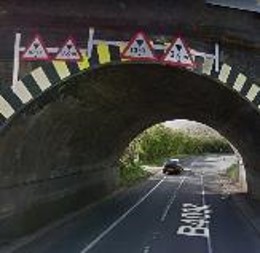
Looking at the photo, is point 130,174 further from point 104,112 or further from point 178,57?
point 178,57

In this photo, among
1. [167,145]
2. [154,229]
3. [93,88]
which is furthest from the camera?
[167,145]

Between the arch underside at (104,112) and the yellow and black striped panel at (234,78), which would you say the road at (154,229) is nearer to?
the arch underside at (104,112)

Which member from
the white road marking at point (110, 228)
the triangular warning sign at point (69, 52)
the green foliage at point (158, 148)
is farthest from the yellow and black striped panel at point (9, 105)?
the green foliage at point (158, 148)

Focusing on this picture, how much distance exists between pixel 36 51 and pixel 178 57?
Result: 11.0 feet

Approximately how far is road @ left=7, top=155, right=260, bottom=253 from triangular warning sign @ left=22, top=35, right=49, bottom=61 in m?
4.95

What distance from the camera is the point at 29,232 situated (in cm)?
2388

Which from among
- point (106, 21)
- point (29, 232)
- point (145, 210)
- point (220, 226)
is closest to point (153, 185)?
point (145, 210)

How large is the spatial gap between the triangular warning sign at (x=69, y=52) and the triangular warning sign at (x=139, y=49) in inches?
42.4

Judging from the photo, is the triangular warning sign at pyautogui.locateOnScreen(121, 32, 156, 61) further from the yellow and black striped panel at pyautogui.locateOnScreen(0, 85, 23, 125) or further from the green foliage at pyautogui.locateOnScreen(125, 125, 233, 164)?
the green foliage at pyautogui.locateOnScreen(125, 125, 233, 164)

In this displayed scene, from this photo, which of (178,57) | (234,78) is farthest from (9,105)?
(234,78)

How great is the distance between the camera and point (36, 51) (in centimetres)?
1895

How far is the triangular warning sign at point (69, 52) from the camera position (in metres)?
18.8

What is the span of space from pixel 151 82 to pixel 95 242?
4.98 meters

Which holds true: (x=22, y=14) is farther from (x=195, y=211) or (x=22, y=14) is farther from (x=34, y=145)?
(x=195, y=211)
